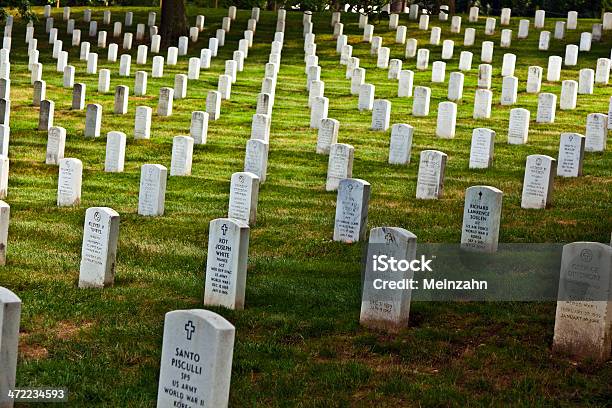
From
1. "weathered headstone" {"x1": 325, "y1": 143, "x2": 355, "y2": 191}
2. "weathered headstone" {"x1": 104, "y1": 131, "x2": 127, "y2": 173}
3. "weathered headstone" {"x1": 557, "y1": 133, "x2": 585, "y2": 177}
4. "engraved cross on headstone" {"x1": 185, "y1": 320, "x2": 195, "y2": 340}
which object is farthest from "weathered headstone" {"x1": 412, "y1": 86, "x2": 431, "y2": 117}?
"engraved cross on headstone" {"x1": 185, "y1": 320, "x2": 195, "y2": 340}

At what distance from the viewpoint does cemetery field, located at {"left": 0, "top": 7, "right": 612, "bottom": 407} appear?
8988 millimetres

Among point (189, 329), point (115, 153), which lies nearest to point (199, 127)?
point (115, 153)

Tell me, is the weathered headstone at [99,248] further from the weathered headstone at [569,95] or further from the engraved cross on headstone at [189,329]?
the weathered headstone at [569,95]

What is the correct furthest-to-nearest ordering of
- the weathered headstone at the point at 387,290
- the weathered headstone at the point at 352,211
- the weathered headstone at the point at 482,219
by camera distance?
the weathered headstone at the point at 352,211 → the weathered headstone at the point at 482,219 → the weathered headstone at the point at 387,290

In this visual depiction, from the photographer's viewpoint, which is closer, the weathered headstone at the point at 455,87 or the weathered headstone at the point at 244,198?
the weathered headstone at the point at 244,198

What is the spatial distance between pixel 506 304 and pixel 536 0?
45.9 metres

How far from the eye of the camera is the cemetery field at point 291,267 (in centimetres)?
899

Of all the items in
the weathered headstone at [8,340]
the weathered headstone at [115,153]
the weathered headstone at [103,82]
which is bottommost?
the weathered headstone at [8,340]

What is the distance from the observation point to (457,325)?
34.7 ft

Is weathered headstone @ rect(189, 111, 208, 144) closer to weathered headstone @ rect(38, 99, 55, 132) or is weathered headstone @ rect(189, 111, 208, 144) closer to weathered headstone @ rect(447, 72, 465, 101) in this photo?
weathered headstone @ rect(38, 99, 55, 132)

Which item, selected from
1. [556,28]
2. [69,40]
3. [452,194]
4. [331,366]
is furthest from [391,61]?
[331,366]

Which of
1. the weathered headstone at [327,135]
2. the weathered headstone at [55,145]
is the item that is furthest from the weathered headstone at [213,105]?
the weathered headstone at [55,145]

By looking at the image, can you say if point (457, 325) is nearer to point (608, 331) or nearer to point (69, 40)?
point (608, 331)

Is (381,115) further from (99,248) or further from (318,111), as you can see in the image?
(99,248)
